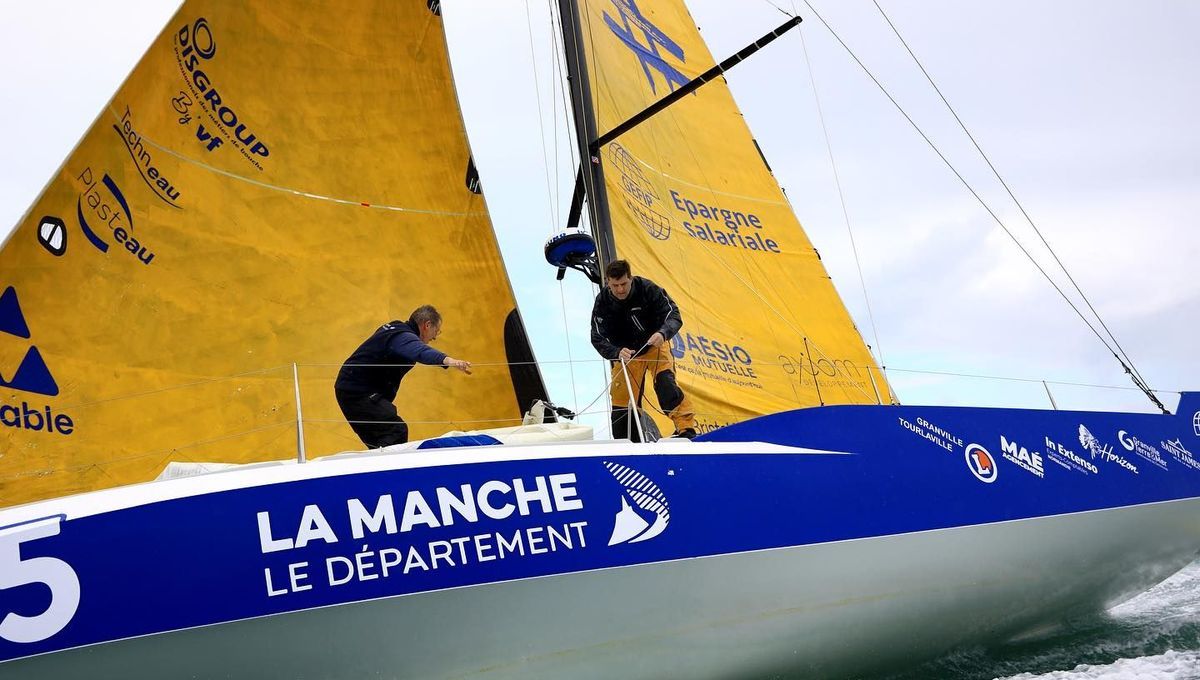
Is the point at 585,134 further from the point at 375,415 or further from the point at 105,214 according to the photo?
the point at 105,214

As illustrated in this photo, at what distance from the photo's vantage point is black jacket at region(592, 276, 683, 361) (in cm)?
404

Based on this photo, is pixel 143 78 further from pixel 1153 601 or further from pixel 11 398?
pixel 1153 601

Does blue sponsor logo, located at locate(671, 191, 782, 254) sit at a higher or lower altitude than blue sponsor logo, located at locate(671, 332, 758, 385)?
higher

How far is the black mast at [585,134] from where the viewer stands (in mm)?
5375

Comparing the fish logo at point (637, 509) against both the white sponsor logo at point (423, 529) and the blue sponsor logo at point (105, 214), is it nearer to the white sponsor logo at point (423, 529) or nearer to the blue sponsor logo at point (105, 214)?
the white sponsor logo at point (423, 529)

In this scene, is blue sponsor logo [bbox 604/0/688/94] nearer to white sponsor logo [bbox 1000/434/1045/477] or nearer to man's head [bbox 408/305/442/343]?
man's head [bbox 408/305/442/343]

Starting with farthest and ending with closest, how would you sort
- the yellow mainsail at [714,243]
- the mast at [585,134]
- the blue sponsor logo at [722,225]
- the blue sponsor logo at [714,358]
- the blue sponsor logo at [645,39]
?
the blue sponsor logo at [645,39], the blue sponsor logo at [722,225], the yellow mainsail at [714,243], the mast at [585,134], the blue sponsor logo at [714,358]

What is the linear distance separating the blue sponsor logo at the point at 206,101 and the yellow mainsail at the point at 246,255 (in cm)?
1

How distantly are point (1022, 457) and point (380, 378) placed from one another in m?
2.91

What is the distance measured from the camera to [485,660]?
2.58 metres

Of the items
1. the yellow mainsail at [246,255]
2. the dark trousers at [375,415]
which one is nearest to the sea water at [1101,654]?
the dark trousers at [375,415]

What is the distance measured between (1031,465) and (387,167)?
3769 millimetres

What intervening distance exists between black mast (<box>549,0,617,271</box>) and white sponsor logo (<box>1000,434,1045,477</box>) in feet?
7.66

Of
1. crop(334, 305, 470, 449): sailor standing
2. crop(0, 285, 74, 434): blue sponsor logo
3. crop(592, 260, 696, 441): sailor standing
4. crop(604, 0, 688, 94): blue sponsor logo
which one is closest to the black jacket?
crop(592, 260, 696, 441): sailor standing
